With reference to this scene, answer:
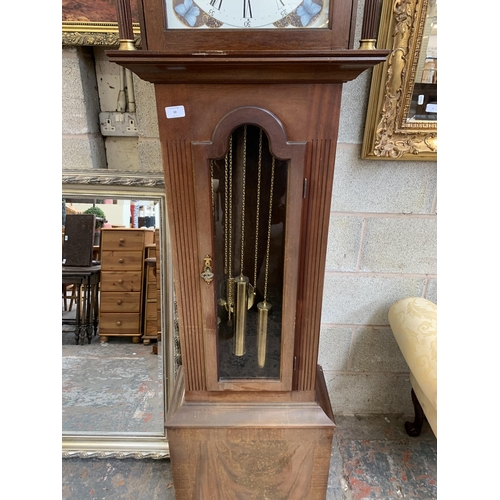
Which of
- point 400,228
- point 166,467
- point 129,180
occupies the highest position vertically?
point 129,180

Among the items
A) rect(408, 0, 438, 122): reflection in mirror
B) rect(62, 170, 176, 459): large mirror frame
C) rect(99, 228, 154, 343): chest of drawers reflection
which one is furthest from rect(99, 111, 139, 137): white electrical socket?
rect(408, 0, 438, 122): reflection in mirror

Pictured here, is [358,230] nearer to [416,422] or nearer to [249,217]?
[249,217]

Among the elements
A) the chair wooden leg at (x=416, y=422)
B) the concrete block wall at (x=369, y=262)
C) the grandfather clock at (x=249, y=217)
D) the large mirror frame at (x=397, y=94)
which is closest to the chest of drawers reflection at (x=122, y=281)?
the grandfather clock at (x=249, y=217)

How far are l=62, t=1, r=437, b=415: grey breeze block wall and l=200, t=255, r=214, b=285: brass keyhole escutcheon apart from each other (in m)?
0.46

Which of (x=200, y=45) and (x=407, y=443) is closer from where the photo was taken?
(x=200, y=45)

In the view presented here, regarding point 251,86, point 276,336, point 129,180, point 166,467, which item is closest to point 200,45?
point 251,86

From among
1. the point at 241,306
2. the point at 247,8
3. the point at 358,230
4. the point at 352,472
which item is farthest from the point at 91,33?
the point at 352,472

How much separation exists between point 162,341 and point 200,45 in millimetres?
846

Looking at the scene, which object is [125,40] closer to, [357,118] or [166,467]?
[357,118]

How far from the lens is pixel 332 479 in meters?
1.09

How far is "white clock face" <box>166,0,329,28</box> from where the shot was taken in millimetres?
590

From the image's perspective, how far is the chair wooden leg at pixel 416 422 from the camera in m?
1.20

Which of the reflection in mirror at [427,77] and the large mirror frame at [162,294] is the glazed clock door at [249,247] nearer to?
the large mirror frame at [162,294]

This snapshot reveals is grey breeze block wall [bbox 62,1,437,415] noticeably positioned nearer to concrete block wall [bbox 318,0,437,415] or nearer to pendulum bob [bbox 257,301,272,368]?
concrete block wall [bbox 318,0,437,415]
